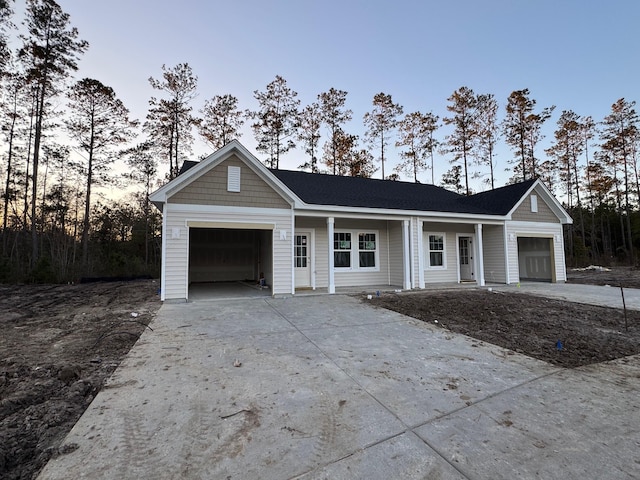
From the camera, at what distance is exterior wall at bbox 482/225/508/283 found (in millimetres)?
12829

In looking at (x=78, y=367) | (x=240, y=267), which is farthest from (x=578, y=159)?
(x=78, y=367)

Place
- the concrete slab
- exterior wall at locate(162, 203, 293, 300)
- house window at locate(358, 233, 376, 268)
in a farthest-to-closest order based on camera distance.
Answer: house window at locate(358, 233, 376, 268) → exterior wall at locate(162, 203, 293, 300) → the concrete slab

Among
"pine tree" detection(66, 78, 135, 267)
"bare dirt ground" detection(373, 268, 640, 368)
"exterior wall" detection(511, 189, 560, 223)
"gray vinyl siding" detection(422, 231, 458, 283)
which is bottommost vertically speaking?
"bare dirt ground" detection(373, 268, 640, 368)

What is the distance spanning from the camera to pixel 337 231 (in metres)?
11.5

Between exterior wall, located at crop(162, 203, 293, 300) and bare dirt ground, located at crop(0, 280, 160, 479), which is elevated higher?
exterior wall, located at crop(162, 203, 293, 300)

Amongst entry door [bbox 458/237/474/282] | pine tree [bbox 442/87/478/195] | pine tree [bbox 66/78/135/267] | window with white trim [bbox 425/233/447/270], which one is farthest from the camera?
pine tree [bbox 442/87/478/195]

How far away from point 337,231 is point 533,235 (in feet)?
30.2

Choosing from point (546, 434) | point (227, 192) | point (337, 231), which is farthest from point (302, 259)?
point (546, 434)

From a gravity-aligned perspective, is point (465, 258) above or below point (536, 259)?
above

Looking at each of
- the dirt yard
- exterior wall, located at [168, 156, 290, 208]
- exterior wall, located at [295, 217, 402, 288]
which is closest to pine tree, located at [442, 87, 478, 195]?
exterior wall, located at [295, 217, 402, 288]

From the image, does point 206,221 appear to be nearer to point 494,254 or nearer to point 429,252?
point 429,252

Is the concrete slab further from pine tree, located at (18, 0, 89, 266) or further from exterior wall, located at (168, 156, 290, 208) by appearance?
pine tree, located at (18, 0, 89, 266)

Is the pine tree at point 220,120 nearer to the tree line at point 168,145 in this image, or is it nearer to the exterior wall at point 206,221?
the tree line at point 168,145

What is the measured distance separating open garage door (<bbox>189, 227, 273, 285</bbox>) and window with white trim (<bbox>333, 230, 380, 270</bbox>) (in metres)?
4.05
